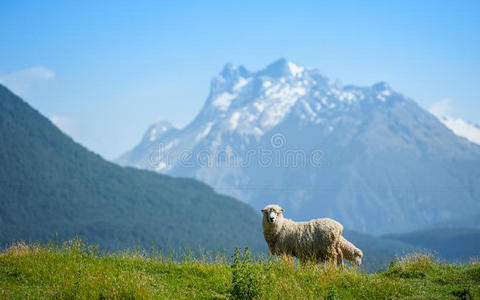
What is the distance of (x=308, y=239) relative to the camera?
715 inches

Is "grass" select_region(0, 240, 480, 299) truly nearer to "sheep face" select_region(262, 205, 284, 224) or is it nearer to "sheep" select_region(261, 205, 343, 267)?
"sheep" select_region(261, 205, 343, 267)

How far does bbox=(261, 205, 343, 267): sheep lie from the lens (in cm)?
1800

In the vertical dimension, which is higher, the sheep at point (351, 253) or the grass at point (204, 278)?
the sheep at point (351, 253)

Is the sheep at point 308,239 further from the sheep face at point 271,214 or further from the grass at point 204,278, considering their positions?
the grass at point 204,278

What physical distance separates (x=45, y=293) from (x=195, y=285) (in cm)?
438

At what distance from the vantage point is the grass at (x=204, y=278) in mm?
13688

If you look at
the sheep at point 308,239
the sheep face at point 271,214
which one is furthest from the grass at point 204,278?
the sheep face at point 271,214

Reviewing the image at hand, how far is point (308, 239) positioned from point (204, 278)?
4.55m

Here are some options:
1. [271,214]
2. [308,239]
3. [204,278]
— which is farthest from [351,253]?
[204,278]

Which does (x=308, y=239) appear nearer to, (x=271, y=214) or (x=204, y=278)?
(x=271, y=214)

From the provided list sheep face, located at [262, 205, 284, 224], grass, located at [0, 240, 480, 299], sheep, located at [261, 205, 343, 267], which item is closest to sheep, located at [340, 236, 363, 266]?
sheep, located at [261, 205, 343, 267]

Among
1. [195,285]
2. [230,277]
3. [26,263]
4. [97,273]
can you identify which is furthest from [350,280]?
[26,263]

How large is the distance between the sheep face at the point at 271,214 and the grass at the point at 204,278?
2105 millimetres

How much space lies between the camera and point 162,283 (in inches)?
590
